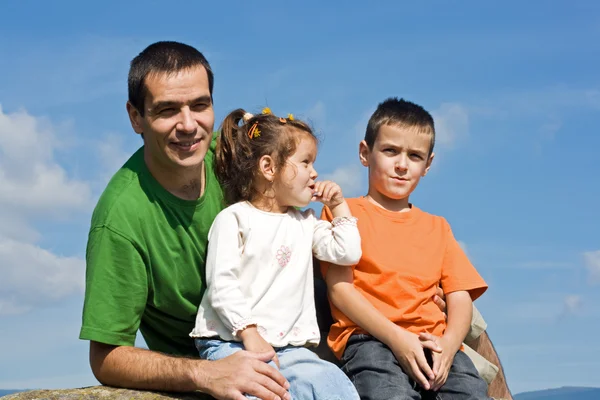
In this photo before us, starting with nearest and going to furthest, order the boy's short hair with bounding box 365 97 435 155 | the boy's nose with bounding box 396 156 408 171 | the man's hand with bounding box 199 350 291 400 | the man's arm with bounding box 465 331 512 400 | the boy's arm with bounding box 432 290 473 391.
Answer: the man's hand with bounding box 199 350 291 400, the boy's arm with bounding box 432 290 473 391, the boy's nose with bounding box 396 156 408 171, the boy's short hair with bounding box 365 97 435 155, the man's arm with bounding box 465 331 512 400

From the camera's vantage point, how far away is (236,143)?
5.22 metres

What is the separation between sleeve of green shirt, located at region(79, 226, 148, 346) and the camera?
4.85m

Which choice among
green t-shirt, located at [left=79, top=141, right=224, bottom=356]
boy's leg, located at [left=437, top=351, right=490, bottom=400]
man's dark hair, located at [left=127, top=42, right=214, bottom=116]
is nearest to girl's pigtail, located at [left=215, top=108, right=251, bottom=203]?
green t-shirt, located at [left=79, top=141, right=224, bottom=356]

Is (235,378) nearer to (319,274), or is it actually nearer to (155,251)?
(155,251)

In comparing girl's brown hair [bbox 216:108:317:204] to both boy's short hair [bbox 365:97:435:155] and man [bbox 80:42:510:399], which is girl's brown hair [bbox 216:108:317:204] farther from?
boy's short hair [bbox 365:97:435:155]

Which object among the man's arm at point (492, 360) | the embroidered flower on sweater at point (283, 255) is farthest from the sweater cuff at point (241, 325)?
the man's arm at point (492, 360)

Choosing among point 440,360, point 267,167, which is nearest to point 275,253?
point 267,167

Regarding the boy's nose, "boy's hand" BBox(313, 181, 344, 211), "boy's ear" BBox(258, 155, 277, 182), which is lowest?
"boy's hand" BBox(313, 181, 344, 211)

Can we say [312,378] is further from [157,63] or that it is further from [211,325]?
[157,63]

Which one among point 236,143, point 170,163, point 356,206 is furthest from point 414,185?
point 170,163

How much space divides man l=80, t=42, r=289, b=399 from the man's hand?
19cm

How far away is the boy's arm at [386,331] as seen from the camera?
489cm

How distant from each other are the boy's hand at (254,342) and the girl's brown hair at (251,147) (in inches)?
34.3

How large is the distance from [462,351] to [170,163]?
2.19 m
